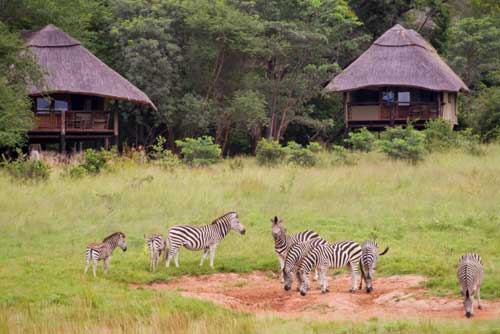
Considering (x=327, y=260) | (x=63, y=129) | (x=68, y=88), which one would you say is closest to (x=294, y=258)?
(x=327, y=260)

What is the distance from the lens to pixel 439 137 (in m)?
30.6

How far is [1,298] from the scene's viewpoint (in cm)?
1193

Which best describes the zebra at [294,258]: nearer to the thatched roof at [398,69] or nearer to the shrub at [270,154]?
the shrub at [270,154]

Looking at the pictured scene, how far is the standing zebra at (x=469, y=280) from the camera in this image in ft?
36.6

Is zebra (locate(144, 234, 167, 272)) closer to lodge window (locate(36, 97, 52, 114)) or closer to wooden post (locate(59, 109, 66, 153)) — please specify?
wooden post (locate(59, 109, 66, 153))

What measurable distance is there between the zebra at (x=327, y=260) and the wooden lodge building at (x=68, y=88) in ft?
66.5

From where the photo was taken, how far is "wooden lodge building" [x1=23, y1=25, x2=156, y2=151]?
32688mm

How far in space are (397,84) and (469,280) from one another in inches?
1035

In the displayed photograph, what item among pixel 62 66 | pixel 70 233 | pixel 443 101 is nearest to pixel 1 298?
pixel 70 233

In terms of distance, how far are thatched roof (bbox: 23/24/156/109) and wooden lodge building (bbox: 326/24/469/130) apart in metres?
9.14

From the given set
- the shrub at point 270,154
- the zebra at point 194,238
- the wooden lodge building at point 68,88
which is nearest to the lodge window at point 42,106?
the wooden lodge building at point 68,88

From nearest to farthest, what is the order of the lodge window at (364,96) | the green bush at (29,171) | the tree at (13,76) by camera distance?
the tree at (13,76)
the green bush at (29,171)
the lodge window at (364,96)

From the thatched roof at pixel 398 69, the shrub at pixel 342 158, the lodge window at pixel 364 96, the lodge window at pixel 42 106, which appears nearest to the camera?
the shrub at pixel 342 158

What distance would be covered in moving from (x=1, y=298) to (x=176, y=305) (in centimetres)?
226
